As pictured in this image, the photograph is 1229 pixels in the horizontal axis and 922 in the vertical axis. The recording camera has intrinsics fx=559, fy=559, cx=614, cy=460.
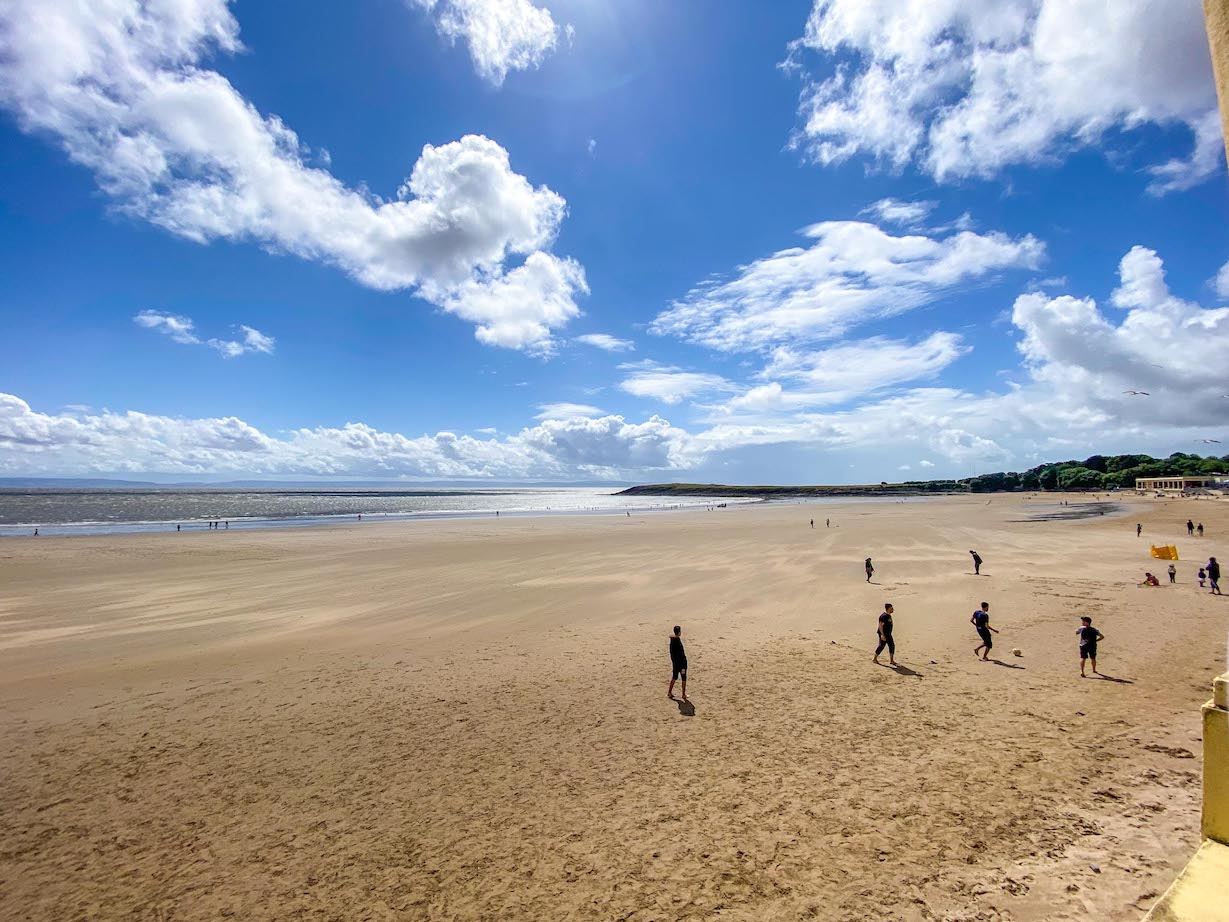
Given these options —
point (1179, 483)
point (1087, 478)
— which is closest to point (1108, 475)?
point (1087, 478)

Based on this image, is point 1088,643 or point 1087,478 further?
point 1087,478

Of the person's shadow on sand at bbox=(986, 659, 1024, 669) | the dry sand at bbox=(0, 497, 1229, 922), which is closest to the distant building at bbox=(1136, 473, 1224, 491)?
the dry sand at bbox=(0, 497, 1229, 922)

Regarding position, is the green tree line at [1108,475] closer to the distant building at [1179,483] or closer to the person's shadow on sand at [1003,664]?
the distant building at [1179,483]

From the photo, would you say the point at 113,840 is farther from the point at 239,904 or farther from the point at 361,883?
the point at 361,883

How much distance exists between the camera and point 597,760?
10359 mm

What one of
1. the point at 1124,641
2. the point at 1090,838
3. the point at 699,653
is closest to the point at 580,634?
the point at 699,653

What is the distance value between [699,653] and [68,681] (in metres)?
17.0

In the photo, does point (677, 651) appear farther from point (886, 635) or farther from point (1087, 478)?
point (1087, 478)

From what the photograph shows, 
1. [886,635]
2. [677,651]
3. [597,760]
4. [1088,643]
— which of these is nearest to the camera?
[597,760]

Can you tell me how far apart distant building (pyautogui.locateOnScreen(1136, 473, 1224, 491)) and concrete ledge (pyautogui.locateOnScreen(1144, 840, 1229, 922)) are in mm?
148681

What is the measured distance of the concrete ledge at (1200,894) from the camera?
2.64 meters

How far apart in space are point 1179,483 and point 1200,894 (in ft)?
507

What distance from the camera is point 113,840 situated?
830 cm

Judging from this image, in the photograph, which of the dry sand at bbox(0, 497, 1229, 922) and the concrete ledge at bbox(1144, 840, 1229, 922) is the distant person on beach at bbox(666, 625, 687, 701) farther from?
the concrete ledge at bbox(1144, 840, 1229, 922)
